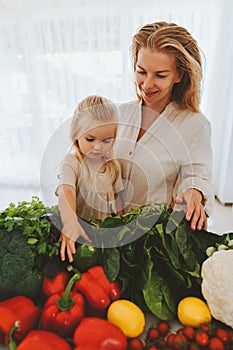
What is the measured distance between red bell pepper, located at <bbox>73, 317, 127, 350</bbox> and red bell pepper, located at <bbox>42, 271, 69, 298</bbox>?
110 millimetres

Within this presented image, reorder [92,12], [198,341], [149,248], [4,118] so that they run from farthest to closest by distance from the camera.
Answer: [4,118] < [92,12] < [149,248] < [198,341]

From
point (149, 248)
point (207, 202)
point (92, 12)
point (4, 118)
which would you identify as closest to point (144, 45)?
point (207, 202)

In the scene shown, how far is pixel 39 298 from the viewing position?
793 millimetres

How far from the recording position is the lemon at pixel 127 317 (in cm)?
69

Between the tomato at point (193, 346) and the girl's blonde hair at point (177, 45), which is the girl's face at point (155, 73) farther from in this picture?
the tomato at point (193, 346)

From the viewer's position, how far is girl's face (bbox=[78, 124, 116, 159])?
88cm

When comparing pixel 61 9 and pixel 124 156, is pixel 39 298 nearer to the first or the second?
pixel 124 156

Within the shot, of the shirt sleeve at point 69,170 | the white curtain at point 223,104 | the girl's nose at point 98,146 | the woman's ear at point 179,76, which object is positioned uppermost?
the woman's ear at point 179,76

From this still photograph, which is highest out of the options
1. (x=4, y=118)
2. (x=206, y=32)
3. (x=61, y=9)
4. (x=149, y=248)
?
(x=61, y=9)

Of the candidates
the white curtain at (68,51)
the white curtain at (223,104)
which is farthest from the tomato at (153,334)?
the white curtain at (68,51)

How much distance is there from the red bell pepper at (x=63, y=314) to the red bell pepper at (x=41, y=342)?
30 millimetres

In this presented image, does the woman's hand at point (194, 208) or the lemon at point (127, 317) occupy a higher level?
the woman's hand at point (194, 208)

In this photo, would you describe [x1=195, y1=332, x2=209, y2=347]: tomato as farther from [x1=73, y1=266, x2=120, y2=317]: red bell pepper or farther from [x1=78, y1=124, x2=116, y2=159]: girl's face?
[x1=78, y1=124, x2=116, y2=159]: girl's face

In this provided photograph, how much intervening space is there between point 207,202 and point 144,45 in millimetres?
520
